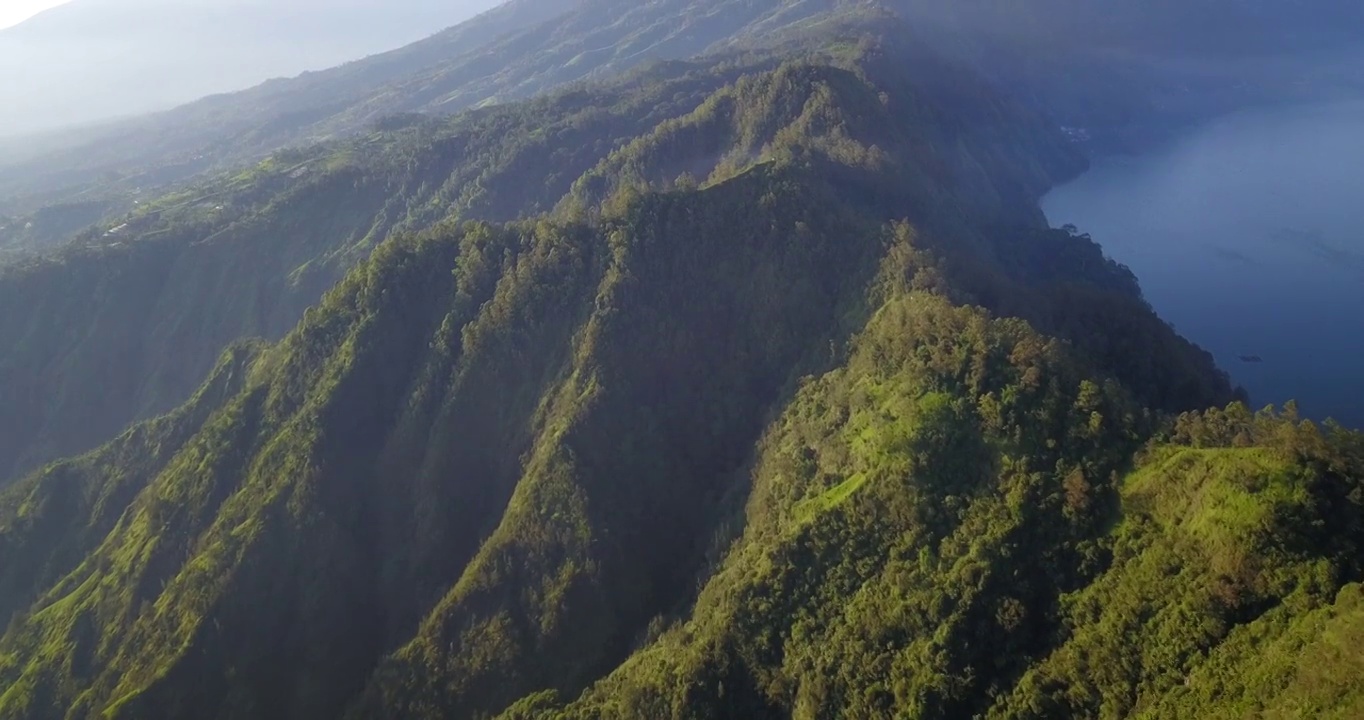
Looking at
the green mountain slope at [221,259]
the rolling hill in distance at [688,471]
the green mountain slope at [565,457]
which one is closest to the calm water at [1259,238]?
the rolling hill in distance at [688,471]

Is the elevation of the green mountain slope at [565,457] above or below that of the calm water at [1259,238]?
above

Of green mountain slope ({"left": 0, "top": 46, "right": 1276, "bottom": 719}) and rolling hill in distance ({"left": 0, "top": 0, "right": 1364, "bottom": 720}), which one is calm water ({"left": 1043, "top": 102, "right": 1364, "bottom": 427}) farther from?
green mountain slope ({"left": 0, "top": 46, "right": 1276, "bottom": 719})

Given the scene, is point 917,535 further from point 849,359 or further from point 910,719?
point 849,359

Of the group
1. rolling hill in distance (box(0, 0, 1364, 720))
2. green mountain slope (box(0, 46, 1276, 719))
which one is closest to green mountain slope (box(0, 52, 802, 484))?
rolling hill in distance (box(0, 0, 1364, 720))

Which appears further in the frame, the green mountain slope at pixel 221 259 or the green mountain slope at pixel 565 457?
the green mountain slope at pixel 221 259

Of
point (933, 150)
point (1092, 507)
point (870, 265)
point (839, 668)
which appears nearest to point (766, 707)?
point (839, 668)

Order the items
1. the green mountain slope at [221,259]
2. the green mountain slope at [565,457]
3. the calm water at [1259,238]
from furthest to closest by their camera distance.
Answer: the green mountain slope at [221,259]
the calm water at [1259,238]
the green mountain slope at [565,457]

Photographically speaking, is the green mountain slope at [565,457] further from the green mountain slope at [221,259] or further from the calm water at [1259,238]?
the green mountain slope at [221,259]
